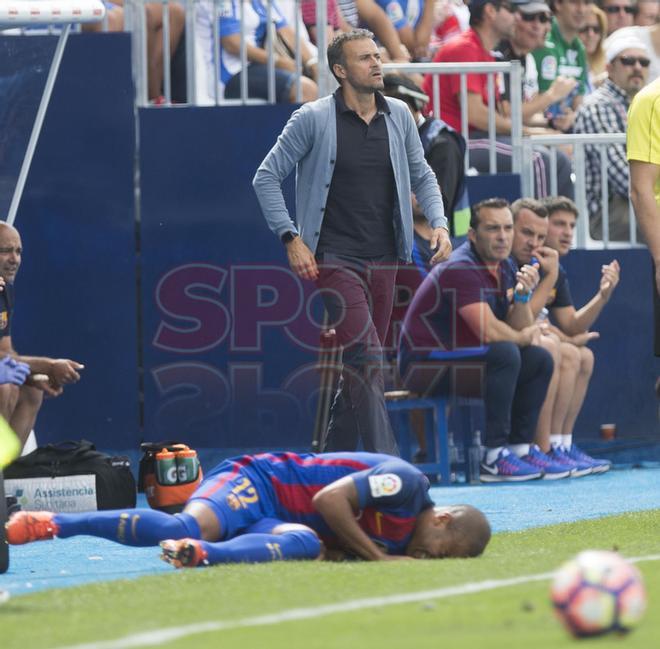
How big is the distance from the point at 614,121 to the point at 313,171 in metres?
4.86

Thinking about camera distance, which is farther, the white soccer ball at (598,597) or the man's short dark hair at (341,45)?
the man's short dark hair at (341,45)

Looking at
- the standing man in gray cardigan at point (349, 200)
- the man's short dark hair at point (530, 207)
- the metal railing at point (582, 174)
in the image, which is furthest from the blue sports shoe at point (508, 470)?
the standing man in gray cardigan at point (349, 200)

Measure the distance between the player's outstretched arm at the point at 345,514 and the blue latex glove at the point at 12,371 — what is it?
334 centimetres

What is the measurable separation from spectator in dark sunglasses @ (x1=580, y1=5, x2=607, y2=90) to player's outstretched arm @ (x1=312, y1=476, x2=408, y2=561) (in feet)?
30.7

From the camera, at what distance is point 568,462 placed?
476 inches

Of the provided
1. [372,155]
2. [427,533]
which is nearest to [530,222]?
[372,155]

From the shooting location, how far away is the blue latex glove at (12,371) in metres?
9.80

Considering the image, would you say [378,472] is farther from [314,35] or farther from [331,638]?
[314,35]

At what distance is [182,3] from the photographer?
39.5 feet

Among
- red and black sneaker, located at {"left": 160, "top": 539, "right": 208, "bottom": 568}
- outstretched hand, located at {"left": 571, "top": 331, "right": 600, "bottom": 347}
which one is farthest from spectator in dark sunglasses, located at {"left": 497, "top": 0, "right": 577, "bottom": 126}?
red and black sneaker, located at {"left": 160, "top": 539, "right": 208, "bottom": 568}

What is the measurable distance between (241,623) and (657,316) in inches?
148

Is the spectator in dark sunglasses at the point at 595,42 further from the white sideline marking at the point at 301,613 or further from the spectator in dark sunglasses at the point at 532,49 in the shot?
the white sideline marking at the point at 301,613

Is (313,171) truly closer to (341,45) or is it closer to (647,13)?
(341,45)

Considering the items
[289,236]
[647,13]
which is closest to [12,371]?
[289,236]
